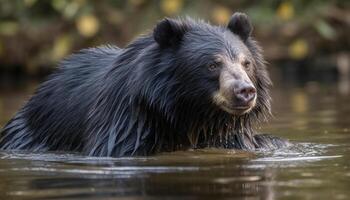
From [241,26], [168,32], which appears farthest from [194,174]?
[241,26]

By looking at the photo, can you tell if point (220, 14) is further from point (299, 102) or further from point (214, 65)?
point (214, 65)

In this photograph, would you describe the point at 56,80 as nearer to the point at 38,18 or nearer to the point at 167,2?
the point at 167,2

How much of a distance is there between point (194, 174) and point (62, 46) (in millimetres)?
15467

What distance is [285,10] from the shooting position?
65.7 ft

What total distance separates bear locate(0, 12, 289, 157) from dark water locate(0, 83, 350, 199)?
0.25m

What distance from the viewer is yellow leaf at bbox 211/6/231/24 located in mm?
20984

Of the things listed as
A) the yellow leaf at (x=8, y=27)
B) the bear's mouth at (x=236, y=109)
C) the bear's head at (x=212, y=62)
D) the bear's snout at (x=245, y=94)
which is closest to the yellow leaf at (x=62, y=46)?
the yellow leaf at (x=8, y=27)

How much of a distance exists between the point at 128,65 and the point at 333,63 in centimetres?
1487

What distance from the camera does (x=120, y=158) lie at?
764cm

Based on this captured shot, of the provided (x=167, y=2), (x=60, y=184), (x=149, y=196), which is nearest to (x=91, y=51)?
(x=60, y=184)

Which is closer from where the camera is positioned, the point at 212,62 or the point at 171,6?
the point at 212,62

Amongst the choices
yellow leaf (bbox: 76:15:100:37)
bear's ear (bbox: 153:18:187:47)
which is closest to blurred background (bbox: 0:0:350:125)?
yellow leaf (bbox: 76:15:100:37)

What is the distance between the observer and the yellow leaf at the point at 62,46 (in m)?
21.6

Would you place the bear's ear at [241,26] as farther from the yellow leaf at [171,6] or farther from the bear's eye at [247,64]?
the yellow leaf at [171,6]
